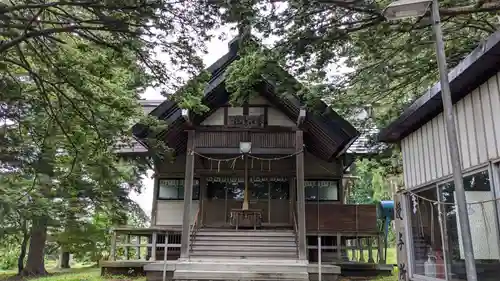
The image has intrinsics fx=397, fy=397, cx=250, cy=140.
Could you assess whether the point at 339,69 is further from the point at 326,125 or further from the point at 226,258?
the point at 226,258

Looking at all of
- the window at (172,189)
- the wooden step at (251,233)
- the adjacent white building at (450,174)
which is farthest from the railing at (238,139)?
the adjacent white building at (450,174)

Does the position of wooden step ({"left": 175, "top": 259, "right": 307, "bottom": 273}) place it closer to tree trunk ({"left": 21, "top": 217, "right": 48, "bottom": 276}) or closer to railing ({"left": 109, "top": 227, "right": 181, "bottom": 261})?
railing ({"left": 109, "top": 227, "right": 181, "bottom": 261})

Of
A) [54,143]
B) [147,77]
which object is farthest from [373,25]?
[54,143]

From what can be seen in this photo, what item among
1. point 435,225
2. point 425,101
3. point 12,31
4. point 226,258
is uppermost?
point 12,31

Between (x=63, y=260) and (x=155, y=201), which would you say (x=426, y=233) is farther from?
(x=63, y=260)

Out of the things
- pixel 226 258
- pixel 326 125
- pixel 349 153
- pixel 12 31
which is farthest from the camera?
pixel 349 153

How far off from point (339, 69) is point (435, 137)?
251 centimetres

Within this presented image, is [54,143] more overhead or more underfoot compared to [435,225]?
more overhead

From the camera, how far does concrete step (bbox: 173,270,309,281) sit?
810 centimetres

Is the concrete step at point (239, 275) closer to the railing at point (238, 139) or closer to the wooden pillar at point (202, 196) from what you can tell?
the railing at point (238, 139)

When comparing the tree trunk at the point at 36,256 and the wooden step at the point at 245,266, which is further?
the tree trunk at the point at 36,256

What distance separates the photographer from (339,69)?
6844 mm

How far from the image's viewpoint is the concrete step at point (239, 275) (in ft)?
26.6

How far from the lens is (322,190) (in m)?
13.2
